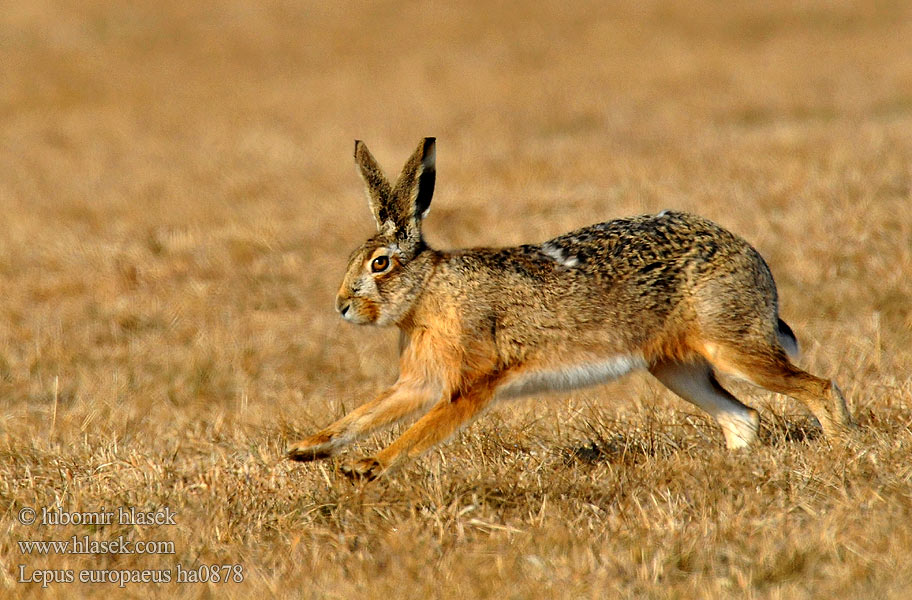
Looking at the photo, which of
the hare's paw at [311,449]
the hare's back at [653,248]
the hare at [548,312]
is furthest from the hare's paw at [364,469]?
the hare's back at [653,248]

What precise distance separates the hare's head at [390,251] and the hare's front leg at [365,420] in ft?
1.13

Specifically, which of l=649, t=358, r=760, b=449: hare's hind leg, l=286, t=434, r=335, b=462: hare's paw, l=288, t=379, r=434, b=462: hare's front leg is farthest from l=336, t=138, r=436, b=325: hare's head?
l=649, t=358, r=760, b=449: hare's hind leg

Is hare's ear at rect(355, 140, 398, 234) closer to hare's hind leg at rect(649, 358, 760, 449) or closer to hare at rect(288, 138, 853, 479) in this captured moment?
hare at rect(288, 138, 853, 479)

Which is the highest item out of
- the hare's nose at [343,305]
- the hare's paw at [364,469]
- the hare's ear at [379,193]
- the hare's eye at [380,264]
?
the hare's ear at [379,193]

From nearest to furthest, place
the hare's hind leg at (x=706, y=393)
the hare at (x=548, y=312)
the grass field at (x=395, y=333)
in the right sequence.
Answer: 1. the grass field at (x=395, y=333)
2. the hare at (x=548, y=312)
3. the hare's hind leg at (x=706, y=393)

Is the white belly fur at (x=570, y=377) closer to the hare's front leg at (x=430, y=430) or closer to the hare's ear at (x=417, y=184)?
the hare's front leg at (x=430, y=430)

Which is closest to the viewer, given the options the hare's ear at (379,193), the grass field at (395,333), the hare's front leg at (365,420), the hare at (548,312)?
the grass field at (395,333)

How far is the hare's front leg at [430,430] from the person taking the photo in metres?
4.83

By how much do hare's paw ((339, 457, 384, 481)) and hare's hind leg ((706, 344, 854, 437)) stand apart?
166cm

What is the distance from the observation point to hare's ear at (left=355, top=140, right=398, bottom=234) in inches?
212

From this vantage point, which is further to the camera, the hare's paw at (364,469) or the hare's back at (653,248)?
the hare's back at (653,248)

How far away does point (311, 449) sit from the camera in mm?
4891

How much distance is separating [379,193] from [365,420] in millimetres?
1070

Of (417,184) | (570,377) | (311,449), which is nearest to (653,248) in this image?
(570,377)
